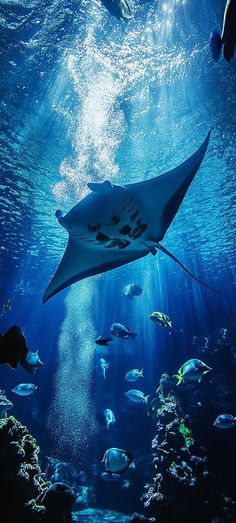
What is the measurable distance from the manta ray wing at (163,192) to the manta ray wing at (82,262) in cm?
56

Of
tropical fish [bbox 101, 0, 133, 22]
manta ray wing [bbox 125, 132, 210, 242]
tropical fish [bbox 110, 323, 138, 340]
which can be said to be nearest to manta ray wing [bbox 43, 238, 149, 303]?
manta ray wing [bbox 125, 132, 210, 242]

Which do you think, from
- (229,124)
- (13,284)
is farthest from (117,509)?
(13,284)

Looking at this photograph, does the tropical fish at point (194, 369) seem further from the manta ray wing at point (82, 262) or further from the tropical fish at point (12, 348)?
the tropical fish at point (12, 348)

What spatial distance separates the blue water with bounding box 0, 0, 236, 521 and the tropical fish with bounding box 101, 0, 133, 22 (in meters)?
2.78

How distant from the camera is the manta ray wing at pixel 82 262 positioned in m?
3.90

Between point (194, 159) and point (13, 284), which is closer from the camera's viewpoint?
point (194, 159)

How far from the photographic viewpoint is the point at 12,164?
31.6ft

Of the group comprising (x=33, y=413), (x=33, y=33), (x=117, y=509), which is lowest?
(x=117, y=509)

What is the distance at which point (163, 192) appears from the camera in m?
3.29

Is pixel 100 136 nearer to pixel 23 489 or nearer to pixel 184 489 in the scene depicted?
pixel 23 489

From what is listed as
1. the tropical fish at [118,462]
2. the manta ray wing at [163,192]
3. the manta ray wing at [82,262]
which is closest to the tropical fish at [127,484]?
the tropical fish at [118,462]

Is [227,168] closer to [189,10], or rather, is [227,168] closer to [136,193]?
[189,10]

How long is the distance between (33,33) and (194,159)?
5.54m

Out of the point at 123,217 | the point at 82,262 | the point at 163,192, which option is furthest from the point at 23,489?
the point at 163,192
